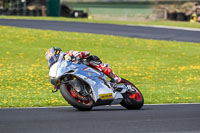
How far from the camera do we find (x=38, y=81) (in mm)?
16031

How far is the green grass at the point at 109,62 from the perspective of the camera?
1318 cm

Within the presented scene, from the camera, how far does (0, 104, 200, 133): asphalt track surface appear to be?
289 inches

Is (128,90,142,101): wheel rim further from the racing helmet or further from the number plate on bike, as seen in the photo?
the racing helmet

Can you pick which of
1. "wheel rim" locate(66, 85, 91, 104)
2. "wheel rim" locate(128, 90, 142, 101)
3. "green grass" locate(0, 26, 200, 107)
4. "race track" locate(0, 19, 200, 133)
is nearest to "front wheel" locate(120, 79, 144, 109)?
"wheel rim" locate(128, 90, 142, 101)

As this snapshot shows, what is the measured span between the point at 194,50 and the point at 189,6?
2616cm

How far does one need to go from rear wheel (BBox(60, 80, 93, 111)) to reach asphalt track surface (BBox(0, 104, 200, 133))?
15 centimetres

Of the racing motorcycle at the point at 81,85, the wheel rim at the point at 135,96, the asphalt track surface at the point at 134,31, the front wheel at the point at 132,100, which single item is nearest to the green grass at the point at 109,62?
the asphalt track surface at the point at 134,31

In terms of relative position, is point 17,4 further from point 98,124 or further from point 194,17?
point 98,124

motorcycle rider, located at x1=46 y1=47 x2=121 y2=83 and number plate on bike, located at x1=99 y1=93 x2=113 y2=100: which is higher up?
motorcycle rider, located at x1=46 y1=47 x2=121 y2=83

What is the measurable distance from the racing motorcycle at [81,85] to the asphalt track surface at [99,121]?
248 mm

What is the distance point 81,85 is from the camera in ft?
29.3

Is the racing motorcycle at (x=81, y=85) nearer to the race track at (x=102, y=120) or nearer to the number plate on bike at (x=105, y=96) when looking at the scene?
the number plate on bike at (x=105, y=96)

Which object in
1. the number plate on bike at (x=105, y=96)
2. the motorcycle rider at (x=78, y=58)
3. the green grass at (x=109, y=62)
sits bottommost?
the green grass at (x=109, y=62)

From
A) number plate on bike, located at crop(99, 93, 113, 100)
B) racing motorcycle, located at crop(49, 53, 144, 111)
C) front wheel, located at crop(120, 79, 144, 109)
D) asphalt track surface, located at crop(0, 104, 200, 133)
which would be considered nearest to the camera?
asphalt track surface, located at crop(0, 104, 200, 133)
